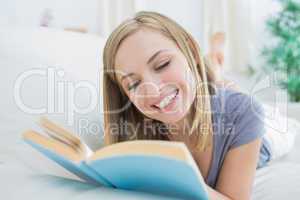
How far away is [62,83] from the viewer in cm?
109

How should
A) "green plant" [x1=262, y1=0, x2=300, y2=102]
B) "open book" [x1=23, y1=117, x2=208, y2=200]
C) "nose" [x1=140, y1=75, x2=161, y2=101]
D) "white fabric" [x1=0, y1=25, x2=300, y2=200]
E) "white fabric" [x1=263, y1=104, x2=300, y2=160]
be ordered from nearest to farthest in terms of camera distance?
1. "open book" [x1=23, y1=117, x2=208, y2=200]
2. "white fabric" [x1=0, y1=25, x2=300, y2=200]
3. "nose" [x1=140, y1=75, x2=161, y2=101]
4. "white fabric" [x1=263, y1=104, x2=300, y2=160]
5. "green plant" [x1=262, y1=0, x2=300, y2=102]

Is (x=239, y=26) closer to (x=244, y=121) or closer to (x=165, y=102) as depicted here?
(x=244, y=121)

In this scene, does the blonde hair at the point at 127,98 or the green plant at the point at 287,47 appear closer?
the blonde hair at the point at 127,98

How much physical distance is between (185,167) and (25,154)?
21.0 inches

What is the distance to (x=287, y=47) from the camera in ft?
8.49

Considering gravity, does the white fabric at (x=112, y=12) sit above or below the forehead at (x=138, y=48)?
above

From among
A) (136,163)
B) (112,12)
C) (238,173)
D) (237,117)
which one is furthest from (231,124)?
(112,12)

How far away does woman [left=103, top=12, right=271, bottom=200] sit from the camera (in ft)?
2.63

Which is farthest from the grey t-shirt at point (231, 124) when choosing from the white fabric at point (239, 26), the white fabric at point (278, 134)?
the white fabric at point (239, 26)

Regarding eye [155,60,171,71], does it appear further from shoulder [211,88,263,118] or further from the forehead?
shoulder [211,88,263,118]

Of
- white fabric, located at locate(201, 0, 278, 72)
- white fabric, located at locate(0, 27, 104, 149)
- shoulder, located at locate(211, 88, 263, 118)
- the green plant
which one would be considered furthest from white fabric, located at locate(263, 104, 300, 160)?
white fabric, located at locate(201, 0, 278, 72)

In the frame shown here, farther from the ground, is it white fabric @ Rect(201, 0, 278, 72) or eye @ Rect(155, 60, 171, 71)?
white fabric @ Rect(201, 0, 278, 72)

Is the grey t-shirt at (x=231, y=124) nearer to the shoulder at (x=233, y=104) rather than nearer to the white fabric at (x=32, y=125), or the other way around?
the shoulder at (x=233, y=104)

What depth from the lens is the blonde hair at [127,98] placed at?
825 mm
